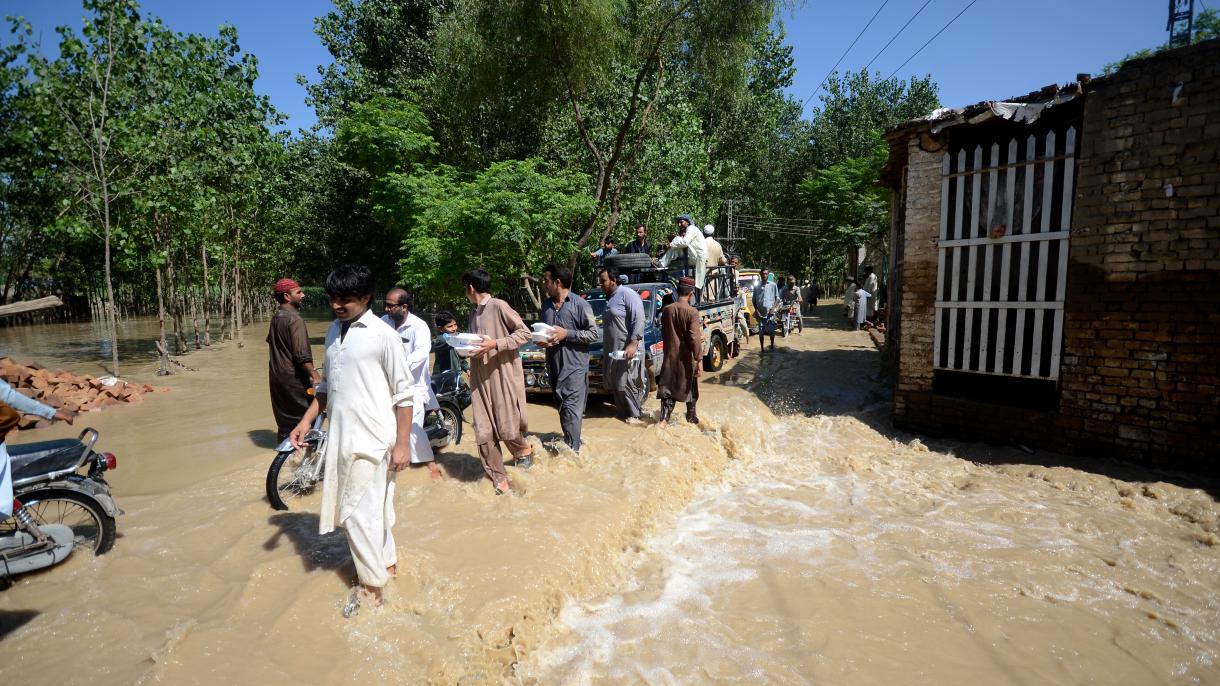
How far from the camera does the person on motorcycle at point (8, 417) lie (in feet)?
11.7

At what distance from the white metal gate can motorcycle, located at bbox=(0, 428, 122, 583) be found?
26.7 ft

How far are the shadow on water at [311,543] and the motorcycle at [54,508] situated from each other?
3.66ft

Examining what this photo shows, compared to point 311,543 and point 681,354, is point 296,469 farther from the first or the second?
point 681,354

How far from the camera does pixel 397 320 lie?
5906 mm

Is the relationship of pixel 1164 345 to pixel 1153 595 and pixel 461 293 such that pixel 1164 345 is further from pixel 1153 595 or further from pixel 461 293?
pixel 461 293

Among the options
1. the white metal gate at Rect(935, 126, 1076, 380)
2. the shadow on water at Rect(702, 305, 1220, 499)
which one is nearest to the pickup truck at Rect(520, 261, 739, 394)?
the shadow on water at Rect(702, 305, 1220, 499)

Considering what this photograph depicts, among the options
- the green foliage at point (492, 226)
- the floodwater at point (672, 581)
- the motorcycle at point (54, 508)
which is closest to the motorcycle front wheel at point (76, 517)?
the motorcycle at point (54, 508)

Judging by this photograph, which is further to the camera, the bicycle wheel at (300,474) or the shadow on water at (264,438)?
the shadow on water at (264,438)

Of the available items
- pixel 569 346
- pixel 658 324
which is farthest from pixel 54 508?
pixel 658 324

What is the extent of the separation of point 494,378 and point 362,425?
1.73 meters

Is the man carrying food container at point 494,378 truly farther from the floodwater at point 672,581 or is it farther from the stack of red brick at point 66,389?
the stack of red brick at point 66,389

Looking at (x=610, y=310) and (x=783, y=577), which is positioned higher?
(x=610, y=310)

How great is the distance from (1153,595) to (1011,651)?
4.43 feet

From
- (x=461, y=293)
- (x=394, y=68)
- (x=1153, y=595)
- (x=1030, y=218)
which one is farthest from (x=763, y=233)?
(x=1153, y=595)
